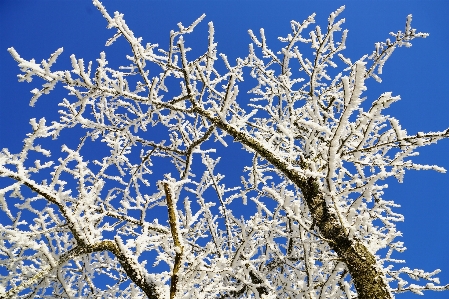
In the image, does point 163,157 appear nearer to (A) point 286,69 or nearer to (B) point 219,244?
(B) point 219,244

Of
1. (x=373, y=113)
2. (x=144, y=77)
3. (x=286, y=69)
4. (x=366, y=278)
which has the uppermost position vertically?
(x=286, y=69)

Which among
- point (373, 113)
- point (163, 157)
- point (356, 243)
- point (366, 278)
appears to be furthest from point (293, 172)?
point (163, 157)

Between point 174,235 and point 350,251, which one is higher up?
point 350,251

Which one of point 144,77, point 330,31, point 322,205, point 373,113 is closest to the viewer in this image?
point 373,113

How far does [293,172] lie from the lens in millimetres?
3053

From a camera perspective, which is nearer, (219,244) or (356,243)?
(356,243)

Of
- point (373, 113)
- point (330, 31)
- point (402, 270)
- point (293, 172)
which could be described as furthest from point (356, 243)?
point (330, 31)

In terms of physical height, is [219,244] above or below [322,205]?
above

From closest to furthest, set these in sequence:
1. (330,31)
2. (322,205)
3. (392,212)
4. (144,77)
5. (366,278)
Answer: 1. (366,278)
2. (322,205)
3. (144,77)
4. (330,31)
5. (392,212)

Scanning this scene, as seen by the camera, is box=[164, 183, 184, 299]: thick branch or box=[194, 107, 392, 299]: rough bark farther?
box=[194, 107, 392, 299]: rough bark

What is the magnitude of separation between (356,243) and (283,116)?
3.30 metres

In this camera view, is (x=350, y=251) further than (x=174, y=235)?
Yes

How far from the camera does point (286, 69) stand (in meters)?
4.94

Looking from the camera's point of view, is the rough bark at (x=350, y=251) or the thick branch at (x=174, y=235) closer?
the thick branch at (x=174, y=235)
